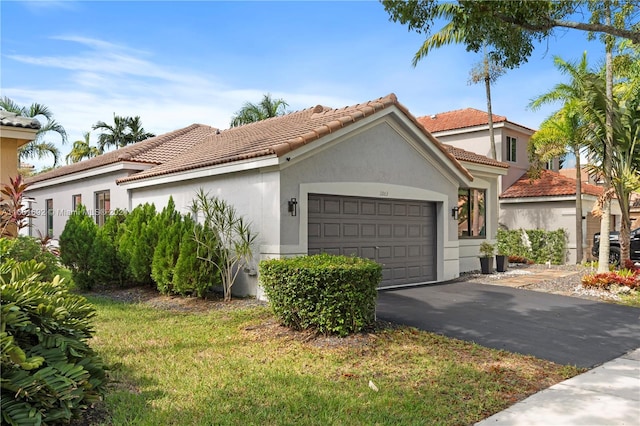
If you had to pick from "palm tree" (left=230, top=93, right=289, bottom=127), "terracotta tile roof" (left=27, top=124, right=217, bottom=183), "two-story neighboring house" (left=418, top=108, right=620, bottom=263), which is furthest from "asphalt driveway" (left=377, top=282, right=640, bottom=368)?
"palm tree" (left=230, top=93, right=289, bottom=127)

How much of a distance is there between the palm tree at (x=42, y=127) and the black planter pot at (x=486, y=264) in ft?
53.7

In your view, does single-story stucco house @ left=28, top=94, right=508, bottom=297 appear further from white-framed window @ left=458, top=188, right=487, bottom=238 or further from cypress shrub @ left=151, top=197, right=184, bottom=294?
cypress shrub @ left=151, top=197, right=184, bottom=294

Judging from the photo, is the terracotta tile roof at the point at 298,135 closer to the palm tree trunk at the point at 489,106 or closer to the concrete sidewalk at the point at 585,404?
the concrete sidewalk at the point at 585,404

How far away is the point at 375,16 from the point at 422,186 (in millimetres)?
6160

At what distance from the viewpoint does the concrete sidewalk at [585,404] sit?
14.5 feet

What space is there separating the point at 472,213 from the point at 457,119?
40.0 ft

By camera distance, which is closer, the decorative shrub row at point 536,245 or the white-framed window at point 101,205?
the white-framed window at point 101,205

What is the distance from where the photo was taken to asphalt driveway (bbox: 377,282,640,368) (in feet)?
23.1

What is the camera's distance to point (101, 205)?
18297 mm

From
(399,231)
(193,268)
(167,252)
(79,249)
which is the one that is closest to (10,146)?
(79,249)

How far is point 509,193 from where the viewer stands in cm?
2392

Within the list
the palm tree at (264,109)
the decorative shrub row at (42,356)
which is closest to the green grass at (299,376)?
the decorative shrub row at (42,356)

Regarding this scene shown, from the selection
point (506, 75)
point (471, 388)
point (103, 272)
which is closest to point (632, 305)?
point (471, 388)

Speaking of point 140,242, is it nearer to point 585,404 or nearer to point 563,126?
point 585,404
